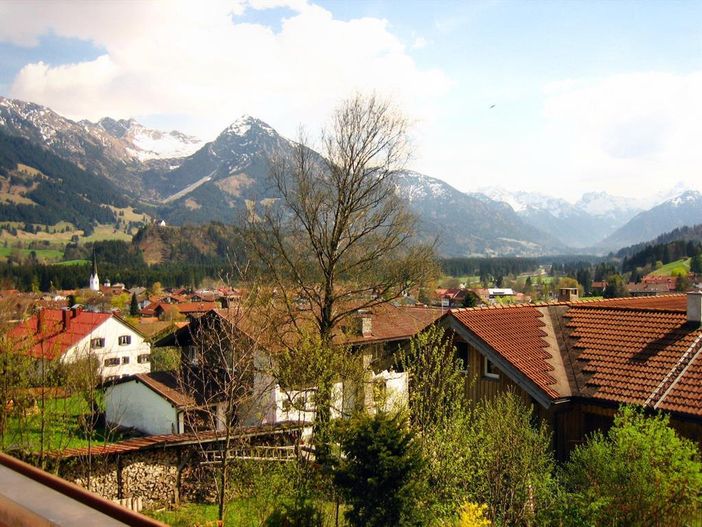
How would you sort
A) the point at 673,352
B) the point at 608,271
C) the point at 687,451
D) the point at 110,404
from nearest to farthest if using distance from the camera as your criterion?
the point at 687,451
the point at 673,352
the point at 110,404
the point at 608,271

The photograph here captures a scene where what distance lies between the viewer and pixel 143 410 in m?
29.5

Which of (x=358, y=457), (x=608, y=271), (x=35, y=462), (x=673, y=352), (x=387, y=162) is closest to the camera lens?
(x=358, y=457)


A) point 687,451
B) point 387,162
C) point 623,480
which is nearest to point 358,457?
point 623,480

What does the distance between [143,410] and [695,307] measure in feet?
80.8

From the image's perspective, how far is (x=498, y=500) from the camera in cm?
1188

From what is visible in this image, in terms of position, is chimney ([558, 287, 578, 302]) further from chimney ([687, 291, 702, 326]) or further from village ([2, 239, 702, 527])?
chimney ([687, 291, 702, 326])

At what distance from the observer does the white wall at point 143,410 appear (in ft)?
93.2

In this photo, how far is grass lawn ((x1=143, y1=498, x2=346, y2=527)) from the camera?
13.2m

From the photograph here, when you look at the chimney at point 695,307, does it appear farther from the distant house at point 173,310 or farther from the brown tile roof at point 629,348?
the distant house at point 173,310

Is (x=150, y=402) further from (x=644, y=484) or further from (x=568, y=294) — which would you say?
(x=644, y=484)

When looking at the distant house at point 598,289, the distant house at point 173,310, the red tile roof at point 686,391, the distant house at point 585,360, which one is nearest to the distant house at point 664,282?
the distant house at point 598,289

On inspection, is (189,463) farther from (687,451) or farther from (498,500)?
(687,451)

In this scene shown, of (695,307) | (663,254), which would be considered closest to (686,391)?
(695,307)

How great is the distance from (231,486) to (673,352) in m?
12.7
